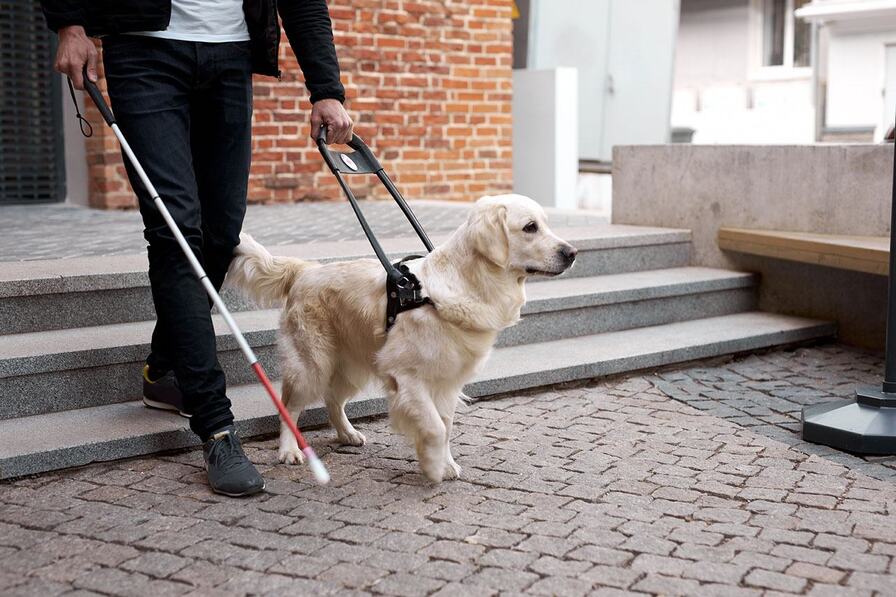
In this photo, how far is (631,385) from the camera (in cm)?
561

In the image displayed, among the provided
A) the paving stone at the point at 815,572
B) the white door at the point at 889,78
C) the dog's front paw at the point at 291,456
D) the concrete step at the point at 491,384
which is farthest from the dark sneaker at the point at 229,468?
the white door at the point at 889,78

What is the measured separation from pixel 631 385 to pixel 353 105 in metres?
5.14

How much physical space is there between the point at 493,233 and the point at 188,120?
117 cm

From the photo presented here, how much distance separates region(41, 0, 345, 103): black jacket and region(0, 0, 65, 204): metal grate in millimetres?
5498

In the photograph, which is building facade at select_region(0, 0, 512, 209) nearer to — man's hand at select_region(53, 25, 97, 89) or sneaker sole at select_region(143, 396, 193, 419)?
sneaker sole at select_region(143, 396, 193, 419)

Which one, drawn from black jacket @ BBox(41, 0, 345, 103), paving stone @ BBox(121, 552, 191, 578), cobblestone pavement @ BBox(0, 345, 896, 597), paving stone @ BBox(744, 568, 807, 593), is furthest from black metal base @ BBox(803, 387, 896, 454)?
paving stone @ BBox(121, 552, 191, 578)

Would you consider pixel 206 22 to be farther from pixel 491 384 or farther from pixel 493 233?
pixel 491 384

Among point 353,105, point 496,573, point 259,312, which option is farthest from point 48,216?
point 496,573

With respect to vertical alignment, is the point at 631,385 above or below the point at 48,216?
below

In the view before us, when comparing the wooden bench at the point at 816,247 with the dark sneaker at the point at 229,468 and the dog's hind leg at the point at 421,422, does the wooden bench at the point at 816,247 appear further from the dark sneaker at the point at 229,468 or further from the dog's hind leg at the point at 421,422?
the dark sneaker at the point at 229,468

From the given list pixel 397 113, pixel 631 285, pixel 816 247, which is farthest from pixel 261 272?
pixel 397 113

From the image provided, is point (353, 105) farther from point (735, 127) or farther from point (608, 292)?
point (735, 127)

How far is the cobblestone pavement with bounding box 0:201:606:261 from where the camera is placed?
20.4ft

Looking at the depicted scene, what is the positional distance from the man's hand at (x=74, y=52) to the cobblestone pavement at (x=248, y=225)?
2191 millimetres
